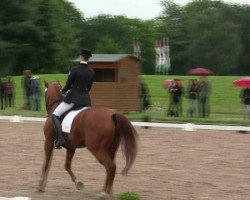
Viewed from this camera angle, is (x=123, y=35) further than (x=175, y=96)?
Yes

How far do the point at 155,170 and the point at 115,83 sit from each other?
1760cm

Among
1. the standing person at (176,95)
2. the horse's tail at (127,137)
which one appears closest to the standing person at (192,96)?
the standing person at (176,95)

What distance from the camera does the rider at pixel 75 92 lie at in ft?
31.3

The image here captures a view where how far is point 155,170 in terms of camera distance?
1191 cm

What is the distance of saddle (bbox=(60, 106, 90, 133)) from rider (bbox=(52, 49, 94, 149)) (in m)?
0.05

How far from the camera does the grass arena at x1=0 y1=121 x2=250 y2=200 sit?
935cm

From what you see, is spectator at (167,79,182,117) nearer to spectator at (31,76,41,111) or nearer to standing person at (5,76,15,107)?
spectator at (31,76,41,111)

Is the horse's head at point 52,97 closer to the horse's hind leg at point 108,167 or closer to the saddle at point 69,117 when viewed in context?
the saddle at point 69,117

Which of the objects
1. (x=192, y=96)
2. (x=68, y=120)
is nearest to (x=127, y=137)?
(x=68, y=120)

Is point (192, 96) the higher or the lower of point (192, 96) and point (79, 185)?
the higher

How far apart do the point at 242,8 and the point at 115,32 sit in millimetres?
23692

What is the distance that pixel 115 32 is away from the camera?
103875mm

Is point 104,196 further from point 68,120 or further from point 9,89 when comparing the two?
point 9,89

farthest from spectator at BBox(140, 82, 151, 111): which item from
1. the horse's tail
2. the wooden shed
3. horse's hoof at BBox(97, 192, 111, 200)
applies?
horse's hoof at BBox(97, 192, 111, 200)
